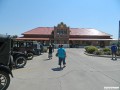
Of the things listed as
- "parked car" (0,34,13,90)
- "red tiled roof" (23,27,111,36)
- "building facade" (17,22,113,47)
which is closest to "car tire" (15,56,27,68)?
"parked car" (0,34,13,90)

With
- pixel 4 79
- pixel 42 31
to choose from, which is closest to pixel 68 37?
pixel 42 31

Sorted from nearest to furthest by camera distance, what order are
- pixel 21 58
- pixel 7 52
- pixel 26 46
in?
pixel 7 52 < pixel 21 58 < pixel 26 46

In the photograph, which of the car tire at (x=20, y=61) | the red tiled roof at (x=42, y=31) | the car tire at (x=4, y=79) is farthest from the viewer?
the red tiled roof at (x=42, y=31)

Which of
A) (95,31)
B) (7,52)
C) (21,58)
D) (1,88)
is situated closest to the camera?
(1,88)

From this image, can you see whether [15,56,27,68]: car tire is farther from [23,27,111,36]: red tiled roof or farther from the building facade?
[23,27,111,36]: red tiled roof

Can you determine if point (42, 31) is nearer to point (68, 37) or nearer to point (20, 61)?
point (68, 37)

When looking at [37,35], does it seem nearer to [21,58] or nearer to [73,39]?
[73,39]

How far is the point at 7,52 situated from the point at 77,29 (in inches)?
2816

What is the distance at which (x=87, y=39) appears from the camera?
71562 millimetres

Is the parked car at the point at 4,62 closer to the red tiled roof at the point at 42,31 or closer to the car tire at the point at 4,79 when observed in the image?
the car tire at the point at 4,79

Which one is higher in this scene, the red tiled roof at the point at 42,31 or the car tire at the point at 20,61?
the red tiled roof at the point at 42,31

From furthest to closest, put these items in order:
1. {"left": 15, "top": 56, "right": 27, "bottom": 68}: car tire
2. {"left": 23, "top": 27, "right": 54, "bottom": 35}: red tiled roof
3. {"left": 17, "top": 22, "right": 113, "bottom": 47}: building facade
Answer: {"left": 23, "top": 27, "right": 54, "bottom": 35}: red tiled roof < {"left": 17, "top": 22, "right": 113, "bottom": 47}: building facade < {"left": 15, "top": 56, "right": 27, "bottom": 68}: car tire

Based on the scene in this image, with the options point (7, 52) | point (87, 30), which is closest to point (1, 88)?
point (7, 52)

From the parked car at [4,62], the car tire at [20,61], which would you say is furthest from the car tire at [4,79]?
the car tire at [20,61]
